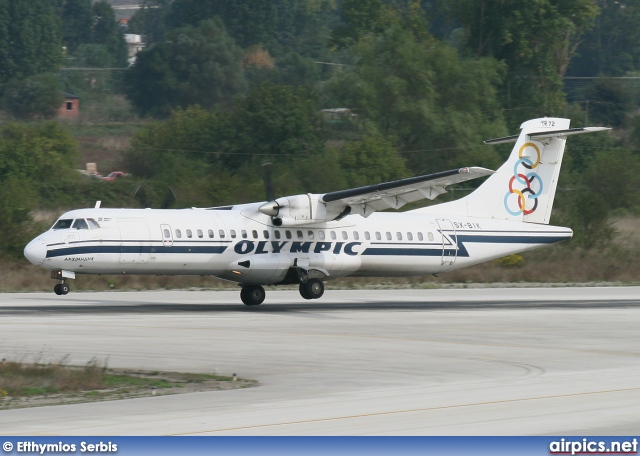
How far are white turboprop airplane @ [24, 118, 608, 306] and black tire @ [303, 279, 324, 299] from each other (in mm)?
25

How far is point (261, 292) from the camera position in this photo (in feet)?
88.2

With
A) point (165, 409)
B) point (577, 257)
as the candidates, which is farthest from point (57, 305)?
point (577, 257)

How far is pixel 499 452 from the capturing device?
357 inches

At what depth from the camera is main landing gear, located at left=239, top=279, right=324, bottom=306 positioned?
87.6 feet

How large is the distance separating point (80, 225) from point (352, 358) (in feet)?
33.4

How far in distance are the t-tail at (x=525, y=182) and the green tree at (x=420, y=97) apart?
28.6 metres

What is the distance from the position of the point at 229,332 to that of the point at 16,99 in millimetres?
72151

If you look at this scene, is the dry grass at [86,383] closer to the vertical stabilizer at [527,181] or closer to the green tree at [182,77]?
the vertical stabilizer at [527,181]

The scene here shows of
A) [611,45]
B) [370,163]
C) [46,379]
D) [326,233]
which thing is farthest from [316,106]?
[611,45]

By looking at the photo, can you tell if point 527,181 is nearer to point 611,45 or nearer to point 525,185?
point 525,185

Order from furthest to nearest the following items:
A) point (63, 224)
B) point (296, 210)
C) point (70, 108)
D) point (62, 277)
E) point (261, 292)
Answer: point (70, 108)
point (261, 292)
point (296, 210)
point (63, 224)
point (62, 277)

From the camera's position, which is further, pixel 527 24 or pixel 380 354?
pixel 527 24

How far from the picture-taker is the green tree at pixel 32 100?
87.3m

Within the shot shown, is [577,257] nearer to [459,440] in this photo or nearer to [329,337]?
[329,337]
